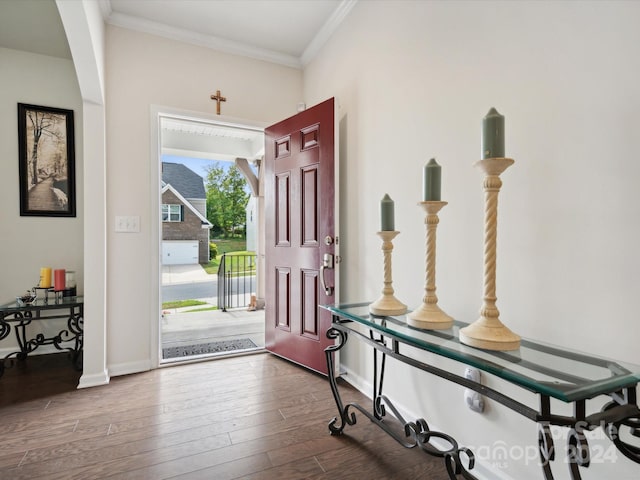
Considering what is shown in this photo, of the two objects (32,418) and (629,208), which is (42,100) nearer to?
(32,418)

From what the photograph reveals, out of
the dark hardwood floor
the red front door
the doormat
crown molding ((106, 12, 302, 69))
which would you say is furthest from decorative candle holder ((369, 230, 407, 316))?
crown molding ((106, 12, 302, 69))

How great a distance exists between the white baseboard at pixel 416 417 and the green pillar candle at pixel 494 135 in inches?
48.5

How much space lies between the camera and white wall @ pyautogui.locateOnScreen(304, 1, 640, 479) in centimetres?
98

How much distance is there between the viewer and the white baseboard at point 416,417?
4.33 feet

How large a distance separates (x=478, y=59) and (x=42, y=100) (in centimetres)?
357

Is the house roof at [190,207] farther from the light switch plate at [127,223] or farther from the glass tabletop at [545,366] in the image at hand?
the glass tabletop at [545,366]

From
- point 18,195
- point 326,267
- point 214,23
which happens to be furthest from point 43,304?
point 214,23

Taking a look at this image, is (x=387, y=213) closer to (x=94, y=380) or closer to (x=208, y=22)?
(x=208, y=22)

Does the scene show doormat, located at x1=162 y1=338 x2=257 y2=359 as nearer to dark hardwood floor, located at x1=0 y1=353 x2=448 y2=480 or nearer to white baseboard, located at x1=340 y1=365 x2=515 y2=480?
dark hardwood floor, located at x1=0 y1=353 x2=448 y2=480

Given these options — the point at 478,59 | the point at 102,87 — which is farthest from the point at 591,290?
the point at 102,87

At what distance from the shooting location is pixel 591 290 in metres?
1.04

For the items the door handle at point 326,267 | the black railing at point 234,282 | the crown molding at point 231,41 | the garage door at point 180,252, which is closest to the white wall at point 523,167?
the door handle at point 326,267

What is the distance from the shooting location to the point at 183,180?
10.7 m

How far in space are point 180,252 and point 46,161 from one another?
21.3 ft
